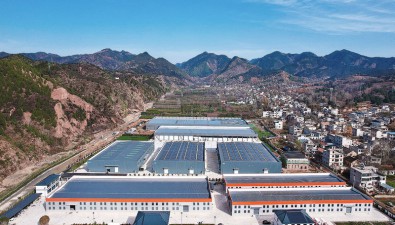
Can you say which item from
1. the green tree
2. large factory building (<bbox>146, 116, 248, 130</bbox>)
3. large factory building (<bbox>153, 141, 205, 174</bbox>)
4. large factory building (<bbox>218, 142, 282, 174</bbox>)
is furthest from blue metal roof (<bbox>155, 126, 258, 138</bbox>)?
the green tree

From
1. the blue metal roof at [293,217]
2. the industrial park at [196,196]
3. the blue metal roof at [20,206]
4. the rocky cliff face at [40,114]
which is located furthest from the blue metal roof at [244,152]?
the rocky cliff face at [40,114]

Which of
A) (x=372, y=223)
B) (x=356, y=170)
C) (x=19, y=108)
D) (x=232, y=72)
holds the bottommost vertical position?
(x=372, y=223)

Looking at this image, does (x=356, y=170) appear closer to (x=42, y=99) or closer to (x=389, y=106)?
(x=42, y=99)

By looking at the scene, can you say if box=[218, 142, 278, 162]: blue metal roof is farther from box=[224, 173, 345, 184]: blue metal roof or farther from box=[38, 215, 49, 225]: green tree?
box=[38, 215, 49, 225]: green tree

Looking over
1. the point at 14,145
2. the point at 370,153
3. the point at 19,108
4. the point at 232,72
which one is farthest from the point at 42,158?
the point at 232,72

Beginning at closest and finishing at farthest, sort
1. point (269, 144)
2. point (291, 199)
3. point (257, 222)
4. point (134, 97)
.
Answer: point (257, 222), point (291, 199), point (269, 144), point (134, 97)

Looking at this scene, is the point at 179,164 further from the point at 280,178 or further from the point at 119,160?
the point at 280,178
